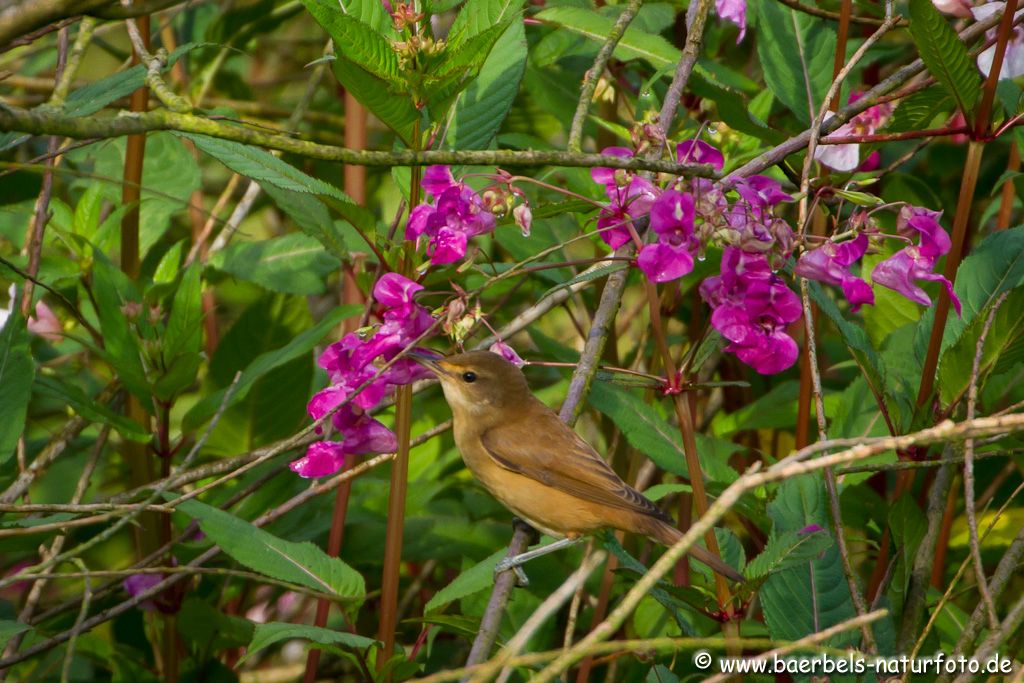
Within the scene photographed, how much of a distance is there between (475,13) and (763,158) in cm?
75

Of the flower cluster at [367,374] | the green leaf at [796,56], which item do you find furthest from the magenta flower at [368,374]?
the green leaf at [796,56]

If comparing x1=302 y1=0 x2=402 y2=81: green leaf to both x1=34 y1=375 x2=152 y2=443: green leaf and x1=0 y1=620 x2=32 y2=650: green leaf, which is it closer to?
x1=34 y1=375 x2=152 y2=443: green leaf

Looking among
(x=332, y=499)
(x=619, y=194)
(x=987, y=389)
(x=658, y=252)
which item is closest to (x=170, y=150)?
(x=332, y=499)

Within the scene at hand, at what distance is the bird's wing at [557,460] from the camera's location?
326 cm

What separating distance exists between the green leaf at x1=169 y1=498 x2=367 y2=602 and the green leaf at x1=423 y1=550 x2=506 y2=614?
18 cm

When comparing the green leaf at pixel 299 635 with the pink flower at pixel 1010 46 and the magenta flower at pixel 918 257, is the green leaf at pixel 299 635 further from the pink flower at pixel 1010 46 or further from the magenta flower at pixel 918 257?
the pink flower at pixel 1010 46

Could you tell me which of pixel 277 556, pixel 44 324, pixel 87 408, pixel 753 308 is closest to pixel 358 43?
pixel 753 308

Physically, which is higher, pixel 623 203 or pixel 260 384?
pixel 623 203

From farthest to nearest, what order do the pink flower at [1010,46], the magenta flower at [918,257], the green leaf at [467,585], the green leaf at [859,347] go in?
the pink flower at [1010,46] → the green leaf at [467,585] → the green leaf at [859,347] → the magenta flower at [918,257]

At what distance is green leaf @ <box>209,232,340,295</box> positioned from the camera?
3.61 metres

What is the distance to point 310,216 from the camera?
2.82 m

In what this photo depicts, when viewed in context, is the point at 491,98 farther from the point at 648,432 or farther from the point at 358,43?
the point at 648,432

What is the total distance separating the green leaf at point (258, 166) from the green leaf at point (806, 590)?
1272 millimetres

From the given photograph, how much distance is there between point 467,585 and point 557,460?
78cm
